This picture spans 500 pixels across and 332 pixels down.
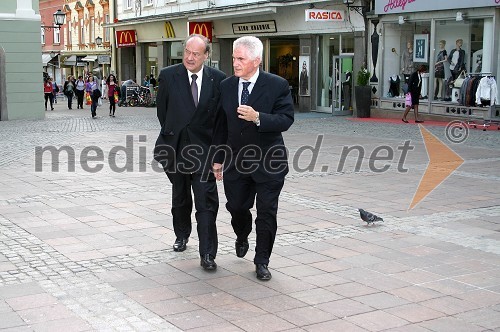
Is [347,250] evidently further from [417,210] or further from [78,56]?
[78,56]

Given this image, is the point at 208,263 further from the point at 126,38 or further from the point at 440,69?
the point at 126,38

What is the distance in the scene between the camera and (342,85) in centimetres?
2542

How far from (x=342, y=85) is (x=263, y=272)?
67.1 ft

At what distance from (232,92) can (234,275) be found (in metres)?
1.45

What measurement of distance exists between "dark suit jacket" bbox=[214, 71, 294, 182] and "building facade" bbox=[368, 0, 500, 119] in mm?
15088

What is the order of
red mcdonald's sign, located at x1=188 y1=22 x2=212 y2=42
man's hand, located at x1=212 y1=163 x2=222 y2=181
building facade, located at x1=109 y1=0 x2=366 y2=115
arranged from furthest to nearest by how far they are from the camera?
red mcdonald's sign, located at x1=188 y1=22 x2=212 y2=42, building facade, located at x1=109 y1=0 x2=366 y2=115, man's hand, located at x1=212 y1=163 x2=222 y2=181

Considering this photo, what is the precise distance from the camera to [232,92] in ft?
18.3

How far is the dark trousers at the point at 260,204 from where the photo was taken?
5465mm

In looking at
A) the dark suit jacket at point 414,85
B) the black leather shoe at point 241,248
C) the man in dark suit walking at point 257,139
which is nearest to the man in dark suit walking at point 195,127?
the black leather shoe at point 241,248

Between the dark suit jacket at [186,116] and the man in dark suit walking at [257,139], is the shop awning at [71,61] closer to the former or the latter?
the dark suit jacket at [186,116]

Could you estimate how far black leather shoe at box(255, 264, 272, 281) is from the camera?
18.2ft

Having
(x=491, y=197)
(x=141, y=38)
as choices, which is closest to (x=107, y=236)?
(x=491, y=197)

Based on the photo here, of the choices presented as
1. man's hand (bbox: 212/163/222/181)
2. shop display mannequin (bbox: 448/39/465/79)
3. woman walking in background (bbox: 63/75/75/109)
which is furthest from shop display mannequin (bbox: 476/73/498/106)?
woman walking in background (bbox: 63/75/75/109)
